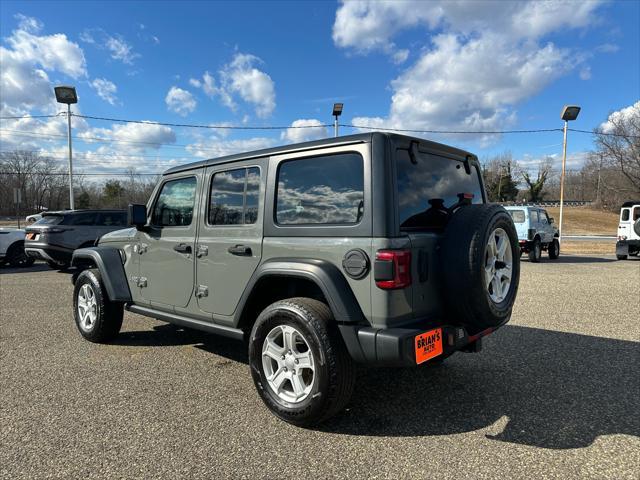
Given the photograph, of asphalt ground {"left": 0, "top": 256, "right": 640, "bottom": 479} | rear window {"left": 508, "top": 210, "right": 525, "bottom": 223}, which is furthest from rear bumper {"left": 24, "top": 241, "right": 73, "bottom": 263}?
rear window {"left": 508, "top": 210, "right": 525, "bottom": 223}

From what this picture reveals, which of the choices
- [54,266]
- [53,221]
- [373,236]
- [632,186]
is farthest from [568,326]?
[632,186]

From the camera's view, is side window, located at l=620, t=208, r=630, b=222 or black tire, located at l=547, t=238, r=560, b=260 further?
side window, located at l=620, t=208, r=630, b=222

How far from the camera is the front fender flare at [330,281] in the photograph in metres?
2.76

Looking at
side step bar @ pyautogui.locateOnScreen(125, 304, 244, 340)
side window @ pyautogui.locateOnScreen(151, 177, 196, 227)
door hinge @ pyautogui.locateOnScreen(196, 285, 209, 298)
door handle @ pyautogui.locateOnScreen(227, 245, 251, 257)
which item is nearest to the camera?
door handle @ pyautogui.locateOnScreen(227, 245, 251, 257)

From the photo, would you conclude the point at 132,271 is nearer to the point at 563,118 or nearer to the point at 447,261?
the point at 447,261

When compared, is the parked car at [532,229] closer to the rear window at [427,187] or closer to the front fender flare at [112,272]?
the rear window at [427,187]

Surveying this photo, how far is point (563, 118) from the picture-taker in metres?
25.0

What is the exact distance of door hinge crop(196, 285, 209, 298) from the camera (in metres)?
3.75

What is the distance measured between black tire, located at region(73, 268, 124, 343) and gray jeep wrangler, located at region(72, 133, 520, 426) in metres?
1.36

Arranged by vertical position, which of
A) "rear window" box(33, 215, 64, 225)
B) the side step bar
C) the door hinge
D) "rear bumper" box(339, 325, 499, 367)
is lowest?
the side step bar

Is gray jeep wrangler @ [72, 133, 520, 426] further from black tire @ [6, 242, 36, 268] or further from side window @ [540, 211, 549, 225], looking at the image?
side window @ [540, 211, 549, 225]

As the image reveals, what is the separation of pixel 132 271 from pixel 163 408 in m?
1.84

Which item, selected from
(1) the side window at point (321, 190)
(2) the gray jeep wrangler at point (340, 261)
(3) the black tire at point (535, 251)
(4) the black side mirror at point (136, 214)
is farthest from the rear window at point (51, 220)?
(3) the black tire at point (535, 251)

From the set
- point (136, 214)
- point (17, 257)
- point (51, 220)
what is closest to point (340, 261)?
point (136, 214)
